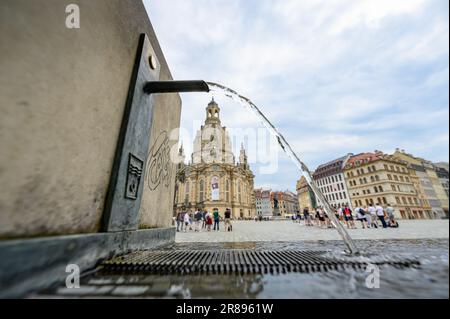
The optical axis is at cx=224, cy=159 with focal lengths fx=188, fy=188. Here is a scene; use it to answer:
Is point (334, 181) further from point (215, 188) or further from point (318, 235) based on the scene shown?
point (318, 235)

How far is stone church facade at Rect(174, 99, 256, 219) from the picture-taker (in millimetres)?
49438

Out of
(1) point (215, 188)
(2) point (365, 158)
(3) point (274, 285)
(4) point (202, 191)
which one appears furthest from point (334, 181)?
(3) point (274, 285)

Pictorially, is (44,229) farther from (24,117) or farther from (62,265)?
(24,117)

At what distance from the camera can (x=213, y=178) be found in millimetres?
50688

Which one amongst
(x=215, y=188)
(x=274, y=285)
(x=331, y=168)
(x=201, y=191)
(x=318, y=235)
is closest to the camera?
(x=274, y=285)

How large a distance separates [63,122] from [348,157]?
210ft

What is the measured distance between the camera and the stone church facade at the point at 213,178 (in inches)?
1946

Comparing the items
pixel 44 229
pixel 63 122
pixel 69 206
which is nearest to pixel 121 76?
pixel 63 122

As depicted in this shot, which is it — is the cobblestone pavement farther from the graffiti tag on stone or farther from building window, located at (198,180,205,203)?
building window, located at (198,180,205,203)

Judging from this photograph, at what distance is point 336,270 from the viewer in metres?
1.93

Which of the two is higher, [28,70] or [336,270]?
[28,70]

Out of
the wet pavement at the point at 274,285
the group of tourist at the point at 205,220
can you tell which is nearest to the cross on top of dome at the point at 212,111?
the group of tourist at the point at 205,220

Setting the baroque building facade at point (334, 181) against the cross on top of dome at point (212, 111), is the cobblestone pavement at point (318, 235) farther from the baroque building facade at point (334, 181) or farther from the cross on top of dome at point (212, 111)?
the cross on top of dome at point (212, 111)

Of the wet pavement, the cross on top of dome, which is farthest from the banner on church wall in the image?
the wet pavement
